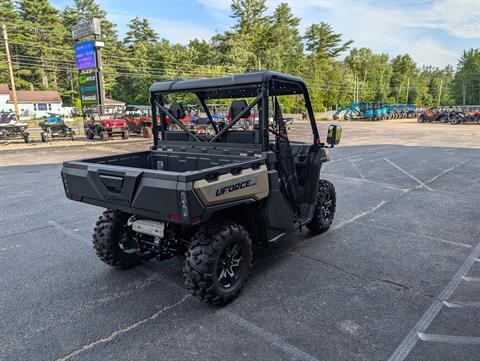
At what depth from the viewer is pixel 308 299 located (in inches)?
126

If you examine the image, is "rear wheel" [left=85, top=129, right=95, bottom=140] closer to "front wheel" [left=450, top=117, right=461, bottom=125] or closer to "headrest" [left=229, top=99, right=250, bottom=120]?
"headrest" [left=229, top=99, right=250, bottom=120]

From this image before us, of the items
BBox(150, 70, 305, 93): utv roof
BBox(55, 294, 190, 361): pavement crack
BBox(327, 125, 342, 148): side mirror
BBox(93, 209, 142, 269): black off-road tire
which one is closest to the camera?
BBox(55, 294, 190, 361): pavement crack

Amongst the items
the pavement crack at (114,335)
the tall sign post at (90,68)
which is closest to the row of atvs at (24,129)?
the tall sign post at (90,68)

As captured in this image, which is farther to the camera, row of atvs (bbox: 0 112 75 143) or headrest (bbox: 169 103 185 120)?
row of atvs (bbox: 0 112 75 143)

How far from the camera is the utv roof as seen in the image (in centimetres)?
324

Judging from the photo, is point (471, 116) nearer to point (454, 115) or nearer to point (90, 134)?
point (454, 115)

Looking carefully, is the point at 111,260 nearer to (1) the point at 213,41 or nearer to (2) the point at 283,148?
(2) the point at 283,148

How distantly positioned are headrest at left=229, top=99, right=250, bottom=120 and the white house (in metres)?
58.2

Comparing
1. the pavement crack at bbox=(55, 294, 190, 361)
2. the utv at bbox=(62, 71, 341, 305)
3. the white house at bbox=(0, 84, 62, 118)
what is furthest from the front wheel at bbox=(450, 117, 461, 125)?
the white house at bbox=(0, 84, 62, 118)

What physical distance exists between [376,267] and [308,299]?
45.5 inches

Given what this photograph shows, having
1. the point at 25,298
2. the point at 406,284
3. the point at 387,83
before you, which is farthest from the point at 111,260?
the point at 387,83

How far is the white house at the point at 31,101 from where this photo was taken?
52.6 m

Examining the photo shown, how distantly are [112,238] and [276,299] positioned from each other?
189 cm

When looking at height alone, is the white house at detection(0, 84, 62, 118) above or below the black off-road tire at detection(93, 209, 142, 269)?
above
